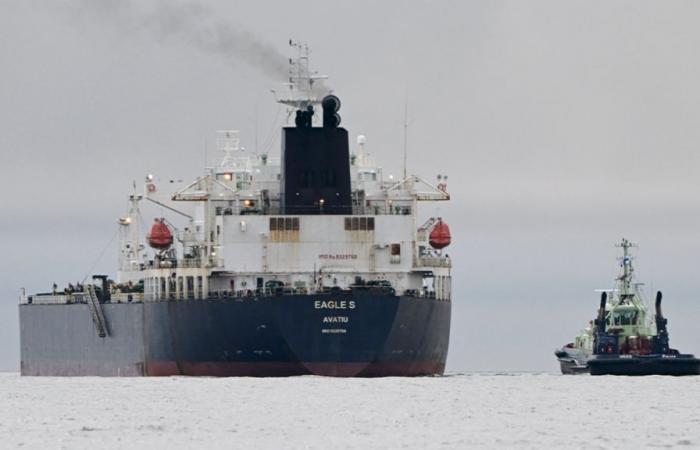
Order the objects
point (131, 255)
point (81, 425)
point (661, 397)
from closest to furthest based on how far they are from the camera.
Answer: point (81, 425)
point (661, 397)
point (131, 255)

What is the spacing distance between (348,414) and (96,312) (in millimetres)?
45253

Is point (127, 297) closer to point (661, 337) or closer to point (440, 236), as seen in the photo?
point (440, 236)

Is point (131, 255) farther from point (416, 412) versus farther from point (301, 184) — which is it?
point (416, 412)

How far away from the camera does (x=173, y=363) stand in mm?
109312

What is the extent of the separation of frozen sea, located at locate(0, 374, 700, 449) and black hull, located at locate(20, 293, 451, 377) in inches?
43.8

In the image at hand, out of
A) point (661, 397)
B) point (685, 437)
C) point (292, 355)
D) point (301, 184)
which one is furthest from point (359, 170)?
point (685, 437)

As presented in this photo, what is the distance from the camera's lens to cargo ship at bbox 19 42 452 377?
103 meters

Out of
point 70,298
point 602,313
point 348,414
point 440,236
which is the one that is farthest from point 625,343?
point 348,414

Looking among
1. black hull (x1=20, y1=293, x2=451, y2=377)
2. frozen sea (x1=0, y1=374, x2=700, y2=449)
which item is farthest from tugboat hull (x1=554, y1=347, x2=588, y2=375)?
frozen sea (x1=0, y1=374, x2=700, y2=449)

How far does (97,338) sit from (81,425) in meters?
47.7

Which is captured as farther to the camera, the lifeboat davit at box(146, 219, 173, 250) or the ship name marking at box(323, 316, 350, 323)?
the lifeboat davit at box(146, 219, 173, 250)

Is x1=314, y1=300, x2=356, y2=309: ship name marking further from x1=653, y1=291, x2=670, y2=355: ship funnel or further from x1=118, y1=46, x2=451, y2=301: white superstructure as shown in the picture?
x1=653, y1=291, x2=670, y2=355: ship funnel

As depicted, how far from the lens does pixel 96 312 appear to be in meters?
123

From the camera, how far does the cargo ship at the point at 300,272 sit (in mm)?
102688
